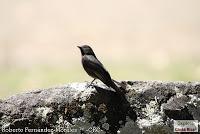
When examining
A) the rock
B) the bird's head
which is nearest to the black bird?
the bird's head

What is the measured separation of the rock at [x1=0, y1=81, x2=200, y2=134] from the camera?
780 cm

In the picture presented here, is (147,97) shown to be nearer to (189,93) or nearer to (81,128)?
(189,93)

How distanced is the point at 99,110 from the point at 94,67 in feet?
4.96

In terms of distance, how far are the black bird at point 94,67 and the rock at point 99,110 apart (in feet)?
1.02

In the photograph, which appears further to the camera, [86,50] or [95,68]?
[86,50]

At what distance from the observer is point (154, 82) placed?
8.38 meters

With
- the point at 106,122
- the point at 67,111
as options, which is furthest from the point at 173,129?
the point at 67,111

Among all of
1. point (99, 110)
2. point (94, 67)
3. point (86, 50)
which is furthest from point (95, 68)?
point (99, 110)

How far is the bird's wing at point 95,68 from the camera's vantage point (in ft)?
28.6

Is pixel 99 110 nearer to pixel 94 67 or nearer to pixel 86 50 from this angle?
pixel 94 67

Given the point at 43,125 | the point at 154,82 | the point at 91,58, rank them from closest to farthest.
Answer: the point at 43,125 < the point at 154,82 < the point at 91,58

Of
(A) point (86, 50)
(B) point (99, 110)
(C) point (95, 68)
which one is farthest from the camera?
(A) point (86, 50)

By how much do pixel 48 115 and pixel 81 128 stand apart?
2.05 feet

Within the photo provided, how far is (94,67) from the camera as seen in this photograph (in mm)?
9195
